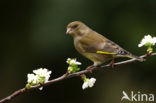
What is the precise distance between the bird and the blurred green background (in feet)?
5.12

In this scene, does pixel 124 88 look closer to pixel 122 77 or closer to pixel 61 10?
pixel 122 77

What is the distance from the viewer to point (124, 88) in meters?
8.41

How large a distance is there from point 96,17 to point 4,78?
2.82 metres

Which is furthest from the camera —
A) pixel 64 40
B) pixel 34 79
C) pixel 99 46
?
pixel 64 40

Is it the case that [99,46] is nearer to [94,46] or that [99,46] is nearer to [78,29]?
[94,46]

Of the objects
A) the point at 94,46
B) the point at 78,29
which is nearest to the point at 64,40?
the point at 78,29

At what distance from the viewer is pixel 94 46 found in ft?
14.7

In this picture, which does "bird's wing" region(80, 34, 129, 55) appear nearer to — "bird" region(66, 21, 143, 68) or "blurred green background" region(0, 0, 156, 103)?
"bird" region(66, 21, 143, 68)

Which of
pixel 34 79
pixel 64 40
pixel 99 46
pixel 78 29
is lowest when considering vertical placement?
pixel 34 79

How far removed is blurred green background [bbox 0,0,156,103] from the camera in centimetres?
645

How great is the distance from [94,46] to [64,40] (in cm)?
207

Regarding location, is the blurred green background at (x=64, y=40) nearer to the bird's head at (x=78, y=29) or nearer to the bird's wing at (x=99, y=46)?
the bird's head at (x=78, y=29)

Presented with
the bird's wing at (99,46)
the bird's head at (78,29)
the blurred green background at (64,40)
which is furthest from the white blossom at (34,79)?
the blurred green background at (64,40)

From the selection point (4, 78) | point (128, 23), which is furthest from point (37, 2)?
point (4, 78)
